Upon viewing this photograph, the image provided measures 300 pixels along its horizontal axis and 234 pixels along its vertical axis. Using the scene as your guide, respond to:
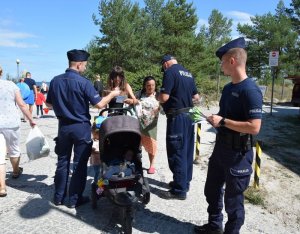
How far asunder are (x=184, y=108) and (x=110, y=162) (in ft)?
4.60

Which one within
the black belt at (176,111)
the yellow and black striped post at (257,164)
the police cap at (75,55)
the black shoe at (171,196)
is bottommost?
the black shoe at (171,196)

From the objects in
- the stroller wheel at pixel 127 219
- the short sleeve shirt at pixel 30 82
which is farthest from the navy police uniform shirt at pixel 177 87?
the short sleeve shirt at pixel 30 82

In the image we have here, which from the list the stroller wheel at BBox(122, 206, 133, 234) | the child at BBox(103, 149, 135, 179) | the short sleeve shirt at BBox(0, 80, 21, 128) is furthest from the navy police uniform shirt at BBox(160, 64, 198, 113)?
the short sleeve shirt at BBox(0, 80, 21, 128)

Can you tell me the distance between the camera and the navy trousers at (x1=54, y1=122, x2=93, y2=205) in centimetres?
452

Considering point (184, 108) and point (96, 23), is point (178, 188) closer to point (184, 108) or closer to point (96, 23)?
point (184, 108)

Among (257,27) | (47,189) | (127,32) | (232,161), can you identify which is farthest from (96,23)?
(232,161)

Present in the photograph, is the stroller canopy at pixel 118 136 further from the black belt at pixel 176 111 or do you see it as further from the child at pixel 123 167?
the black belt at pixel 176 111

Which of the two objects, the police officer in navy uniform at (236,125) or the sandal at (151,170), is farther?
the sandal at (151,170)

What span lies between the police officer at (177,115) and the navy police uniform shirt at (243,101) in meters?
1.46

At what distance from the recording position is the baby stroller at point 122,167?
3.93 metres

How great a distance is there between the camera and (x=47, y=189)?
17.7 ft

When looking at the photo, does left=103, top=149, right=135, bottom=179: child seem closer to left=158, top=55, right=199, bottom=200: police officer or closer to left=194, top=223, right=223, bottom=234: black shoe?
left=158, top=55, right=199, bottom=200: police officer

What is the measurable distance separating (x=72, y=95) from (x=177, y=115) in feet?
4.99

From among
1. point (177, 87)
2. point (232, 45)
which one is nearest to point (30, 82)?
point (177, 87)
